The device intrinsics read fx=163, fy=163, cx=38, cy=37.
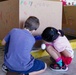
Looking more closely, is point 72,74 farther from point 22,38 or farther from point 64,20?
point 64,20

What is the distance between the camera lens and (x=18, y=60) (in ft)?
3.02

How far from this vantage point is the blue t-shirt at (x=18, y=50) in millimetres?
912

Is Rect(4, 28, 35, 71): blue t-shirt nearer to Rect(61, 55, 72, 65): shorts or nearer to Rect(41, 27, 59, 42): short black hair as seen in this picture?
Rect(41, 27, 59, 42): short black hair

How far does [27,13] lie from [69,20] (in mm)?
892

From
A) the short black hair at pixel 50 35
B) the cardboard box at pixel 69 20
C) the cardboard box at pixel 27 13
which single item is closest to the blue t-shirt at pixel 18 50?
the short black hair at pixel 50 35

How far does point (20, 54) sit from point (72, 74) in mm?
353

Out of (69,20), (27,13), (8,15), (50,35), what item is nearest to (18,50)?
(50,35)

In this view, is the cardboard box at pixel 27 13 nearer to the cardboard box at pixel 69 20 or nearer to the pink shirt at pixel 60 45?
the pink shirt at pixel 60 45

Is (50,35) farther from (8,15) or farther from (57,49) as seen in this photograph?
(8,15)

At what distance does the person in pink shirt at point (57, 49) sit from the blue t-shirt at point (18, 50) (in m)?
0.20

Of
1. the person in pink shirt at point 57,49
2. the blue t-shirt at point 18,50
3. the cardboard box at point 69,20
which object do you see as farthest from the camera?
the cardboard box at point 69,20

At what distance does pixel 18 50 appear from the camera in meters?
0.91

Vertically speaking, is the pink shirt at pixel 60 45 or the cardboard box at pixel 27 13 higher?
the cardboard box at pixel 27 13

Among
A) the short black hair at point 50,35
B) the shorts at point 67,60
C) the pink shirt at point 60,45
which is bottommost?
the shorts at point 67,60
